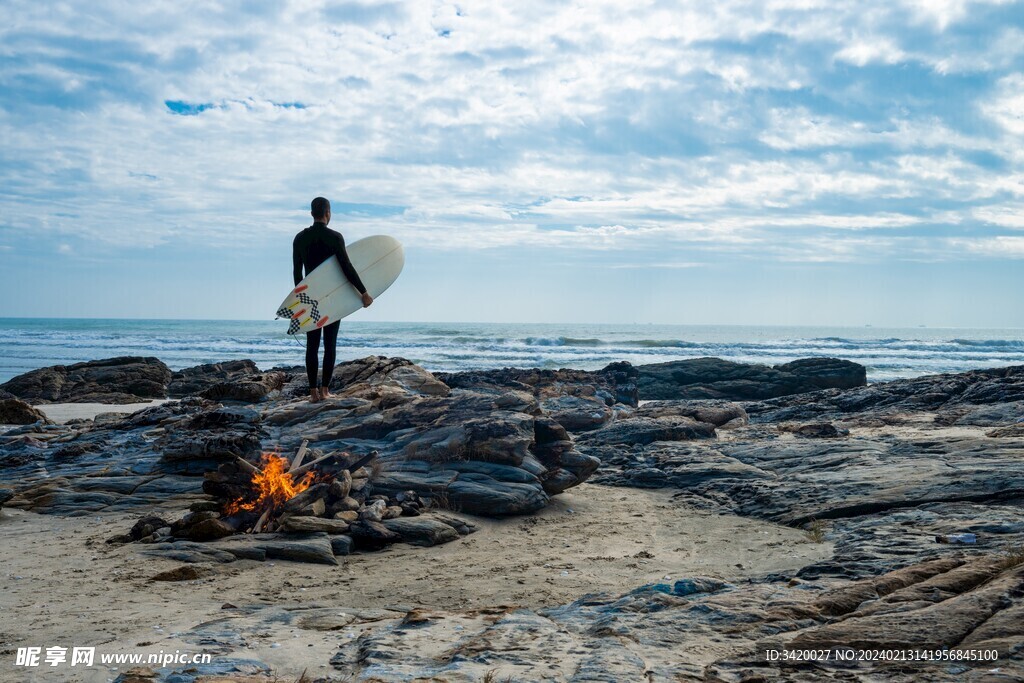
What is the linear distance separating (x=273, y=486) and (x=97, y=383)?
1687cm

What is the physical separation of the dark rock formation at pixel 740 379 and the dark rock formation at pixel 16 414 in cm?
1484

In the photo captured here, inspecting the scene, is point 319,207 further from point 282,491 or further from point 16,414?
point 16,414

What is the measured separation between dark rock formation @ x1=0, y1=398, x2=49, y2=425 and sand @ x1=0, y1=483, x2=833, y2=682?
23.0 ft

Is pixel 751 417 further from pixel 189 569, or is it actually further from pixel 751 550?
pixel 189 569

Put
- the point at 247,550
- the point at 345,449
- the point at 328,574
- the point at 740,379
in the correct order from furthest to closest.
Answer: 1. the point at 740,379
2. the point at 345,449
3. the point at 247,550
4. the point at 328,574

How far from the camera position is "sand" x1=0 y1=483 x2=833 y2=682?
4.30 metres

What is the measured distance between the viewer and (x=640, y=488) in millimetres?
9344

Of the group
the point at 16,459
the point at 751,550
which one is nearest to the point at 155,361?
the point at 16,459

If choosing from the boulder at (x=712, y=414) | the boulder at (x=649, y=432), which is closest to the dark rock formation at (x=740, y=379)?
the boulder at (x=712, y=414)

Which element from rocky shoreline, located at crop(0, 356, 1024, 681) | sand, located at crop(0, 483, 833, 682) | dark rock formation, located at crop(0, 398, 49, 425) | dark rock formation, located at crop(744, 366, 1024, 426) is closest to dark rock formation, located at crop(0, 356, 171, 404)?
dark rock formation, located at crop(0, 398, 49, 425)

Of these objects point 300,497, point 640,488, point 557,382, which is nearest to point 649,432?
point 640,488

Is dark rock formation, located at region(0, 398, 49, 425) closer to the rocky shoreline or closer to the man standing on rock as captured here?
the rocky shoreline

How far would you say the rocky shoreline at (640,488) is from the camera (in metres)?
3.70

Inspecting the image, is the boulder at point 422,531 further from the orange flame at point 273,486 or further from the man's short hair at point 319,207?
the man's short hair at point 319,207
